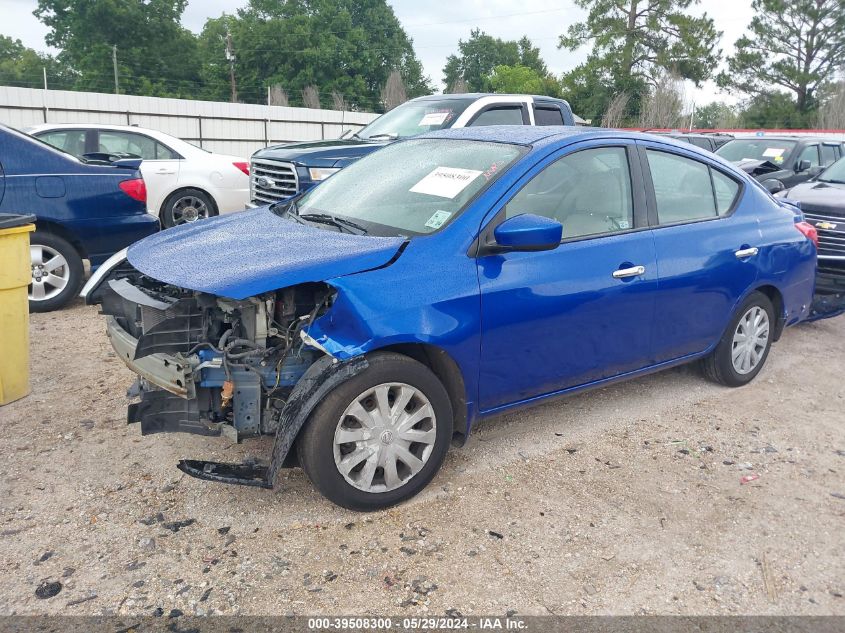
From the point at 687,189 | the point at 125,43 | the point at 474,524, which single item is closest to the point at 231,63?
the point at 125,43

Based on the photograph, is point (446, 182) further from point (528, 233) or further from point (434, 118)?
point (434, 118)

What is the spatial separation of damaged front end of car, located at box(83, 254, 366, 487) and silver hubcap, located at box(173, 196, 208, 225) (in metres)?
6.12

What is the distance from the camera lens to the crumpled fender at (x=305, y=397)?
3.06m

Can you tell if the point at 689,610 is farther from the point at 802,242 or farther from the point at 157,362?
the point at 802,242

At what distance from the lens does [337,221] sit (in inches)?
153

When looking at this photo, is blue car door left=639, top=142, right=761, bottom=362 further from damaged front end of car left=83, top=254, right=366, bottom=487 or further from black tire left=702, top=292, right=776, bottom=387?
damaged front end of car left=83, top=254, right=366, bottom=487

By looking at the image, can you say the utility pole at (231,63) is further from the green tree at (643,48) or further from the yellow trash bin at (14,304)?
the yellow trash bin at (14,304)

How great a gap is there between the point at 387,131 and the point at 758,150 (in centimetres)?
711

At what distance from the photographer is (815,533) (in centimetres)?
334

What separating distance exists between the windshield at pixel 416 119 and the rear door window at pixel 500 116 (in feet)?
0.68

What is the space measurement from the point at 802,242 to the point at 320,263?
147 inches

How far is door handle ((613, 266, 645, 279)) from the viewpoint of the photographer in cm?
397

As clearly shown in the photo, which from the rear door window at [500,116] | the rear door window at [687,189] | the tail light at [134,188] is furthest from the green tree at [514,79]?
the rear door window at [687,189]

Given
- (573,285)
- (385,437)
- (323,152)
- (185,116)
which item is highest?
(185,116)
